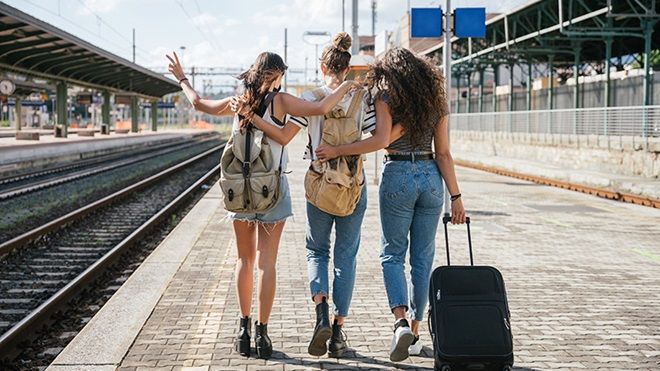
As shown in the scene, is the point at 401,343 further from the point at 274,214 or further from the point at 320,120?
the point at 320,120

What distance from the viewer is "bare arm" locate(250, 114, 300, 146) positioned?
16.8 feet

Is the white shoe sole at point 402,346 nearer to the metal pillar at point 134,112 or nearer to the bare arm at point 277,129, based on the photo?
the bare arm at point 277,129

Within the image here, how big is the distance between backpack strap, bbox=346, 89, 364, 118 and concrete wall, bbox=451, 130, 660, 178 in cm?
1711

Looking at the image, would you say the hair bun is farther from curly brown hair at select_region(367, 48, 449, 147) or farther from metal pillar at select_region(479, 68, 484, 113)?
metal pillar at select_region(479, 68, 484, 113)

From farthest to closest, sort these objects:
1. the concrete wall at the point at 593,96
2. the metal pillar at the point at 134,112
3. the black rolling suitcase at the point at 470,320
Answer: the metal pillar at the point at 134,112
the concrete wall at the point at 593,96
the black rolling suitcase at the point at 470,320

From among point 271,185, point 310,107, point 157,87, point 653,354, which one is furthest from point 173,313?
point 157,87

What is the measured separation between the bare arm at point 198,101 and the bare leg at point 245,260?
0.69 metres

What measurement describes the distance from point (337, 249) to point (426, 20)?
8.66 metres

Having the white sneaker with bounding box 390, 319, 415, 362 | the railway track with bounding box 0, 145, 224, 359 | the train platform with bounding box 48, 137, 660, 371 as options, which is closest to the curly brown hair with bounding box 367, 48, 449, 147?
the white sneaker with bounding box 390, 319, 415, 362

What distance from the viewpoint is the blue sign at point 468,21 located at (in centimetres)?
1328

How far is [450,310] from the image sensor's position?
15.6 feet

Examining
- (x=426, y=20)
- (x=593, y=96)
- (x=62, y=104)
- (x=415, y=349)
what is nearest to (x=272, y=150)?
(x=415, y=349)

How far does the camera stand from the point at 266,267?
5.43 m

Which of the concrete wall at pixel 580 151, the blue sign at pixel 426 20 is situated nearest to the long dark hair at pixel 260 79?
the blue sign at pixel 426 20
